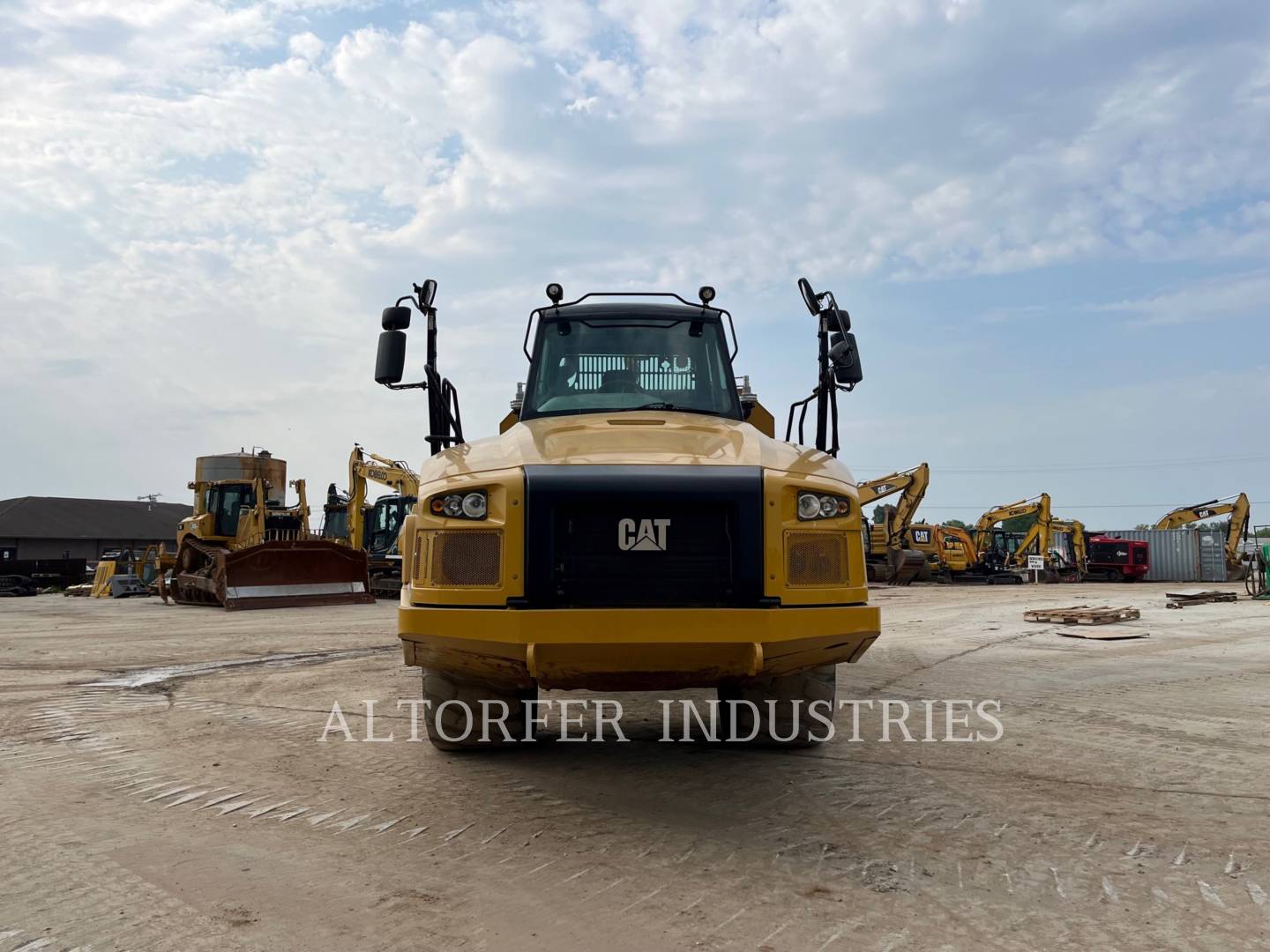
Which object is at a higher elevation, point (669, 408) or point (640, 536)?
point (669, 408)

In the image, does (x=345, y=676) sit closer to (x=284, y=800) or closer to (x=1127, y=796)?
(x=284, y=800)

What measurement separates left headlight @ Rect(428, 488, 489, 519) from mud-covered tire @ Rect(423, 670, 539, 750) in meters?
1.12

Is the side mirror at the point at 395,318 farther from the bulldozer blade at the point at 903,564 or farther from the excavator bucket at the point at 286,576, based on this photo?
the bulldozer blade at the point at 903,564

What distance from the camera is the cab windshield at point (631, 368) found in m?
5.55

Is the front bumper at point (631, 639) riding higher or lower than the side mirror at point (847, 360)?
lower

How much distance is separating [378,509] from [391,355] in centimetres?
1999

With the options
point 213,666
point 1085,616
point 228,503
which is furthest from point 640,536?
point 228,503

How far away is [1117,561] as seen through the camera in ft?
125

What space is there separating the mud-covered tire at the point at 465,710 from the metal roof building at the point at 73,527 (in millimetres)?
55708

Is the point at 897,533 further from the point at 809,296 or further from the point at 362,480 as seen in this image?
the point at 809,296

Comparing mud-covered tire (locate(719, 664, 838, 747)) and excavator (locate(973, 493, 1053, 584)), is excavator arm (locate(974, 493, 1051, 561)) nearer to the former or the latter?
excavator (locate(973, 493, 1053, 584))

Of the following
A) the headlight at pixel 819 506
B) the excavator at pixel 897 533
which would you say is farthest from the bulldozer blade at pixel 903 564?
the headlight at pixel 819 506

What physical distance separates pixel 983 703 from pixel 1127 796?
8.42 feet

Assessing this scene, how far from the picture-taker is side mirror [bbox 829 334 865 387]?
5.51m
